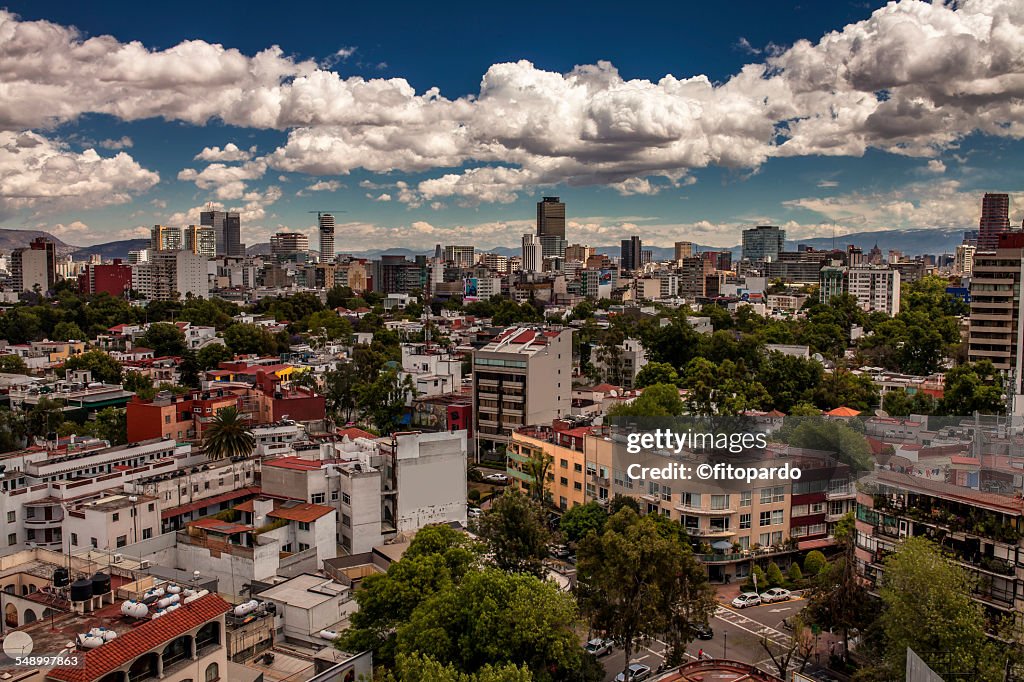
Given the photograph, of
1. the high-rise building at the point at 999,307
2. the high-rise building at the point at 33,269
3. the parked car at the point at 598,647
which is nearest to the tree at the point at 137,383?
the parked car at the point at 598,647

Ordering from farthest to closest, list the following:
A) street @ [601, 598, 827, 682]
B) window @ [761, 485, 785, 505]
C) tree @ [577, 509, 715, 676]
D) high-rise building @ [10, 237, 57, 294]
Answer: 1. high-rise building @ [10, 237, 57, 294]
2. window @ [761, 485, 785, 505]
3. street @ [601, 598, 827, 682]
4. tree @ [577, 509, 715, 676]

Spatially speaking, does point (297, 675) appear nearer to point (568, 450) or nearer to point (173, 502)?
point (173, 502)

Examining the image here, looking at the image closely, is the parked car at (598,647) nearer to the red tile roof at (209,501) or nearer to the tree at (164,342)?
the red tile roof at (209,501)

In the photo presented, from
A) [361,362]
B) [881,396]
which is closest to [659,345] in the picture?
[881,396]

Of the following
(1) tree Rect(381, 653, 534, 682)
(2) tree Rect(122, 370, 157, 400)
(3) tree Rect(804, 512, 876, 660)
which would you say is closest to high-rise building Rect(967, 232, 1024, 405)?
(3) tree Rect(804, 512, 876, 660)

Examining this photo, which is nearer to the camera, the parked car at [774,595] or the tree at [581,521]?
the parked car at [774,595]

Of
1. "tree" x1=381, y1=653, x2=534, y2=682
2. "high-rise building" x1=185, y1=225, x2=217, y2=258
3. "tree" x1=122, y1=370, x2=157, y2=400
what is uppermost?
"high-rise building" x1=185, y1=225, x2=217, y2=258

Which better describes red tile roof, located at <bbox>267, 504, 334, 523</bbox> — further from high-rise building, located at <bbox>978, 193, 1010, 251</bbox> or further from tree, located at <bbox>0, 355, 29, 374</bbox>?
high-rise building, located at <bbox>978, 193, 1010, 251</bbox>
